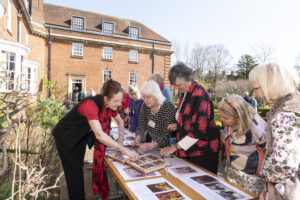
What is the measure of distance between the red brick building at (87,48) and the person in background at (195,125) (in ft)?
46.3

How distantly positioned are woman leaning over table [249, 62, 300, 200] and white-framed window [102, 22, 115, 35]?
19489 millimetres

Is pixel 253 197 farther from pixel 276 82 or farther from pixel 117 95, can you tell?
pixel 117 95

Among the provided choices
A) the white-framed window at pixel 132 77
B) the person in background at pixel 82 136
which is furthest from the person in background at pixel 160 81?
the white-framed window at pixel 132 77

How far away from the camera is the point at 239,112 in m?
2.08

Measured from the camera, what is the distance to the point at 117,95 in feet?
7.55

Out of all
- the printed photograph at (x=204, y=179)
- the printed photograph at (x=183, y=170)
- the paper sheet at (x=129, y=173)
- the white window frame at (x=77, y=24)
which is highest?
the white window frame at (x=77, y=24)

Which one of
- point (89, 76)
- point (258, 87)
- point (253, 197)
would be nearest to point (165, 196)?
point (253, 197)

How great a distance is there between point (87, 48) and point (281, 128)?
1870cm

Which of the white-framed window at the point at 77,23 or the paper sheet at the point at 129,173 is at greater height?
the white-framed window at the point at 77,23

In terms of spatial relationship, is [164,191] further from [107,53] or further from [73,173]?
[107,53]

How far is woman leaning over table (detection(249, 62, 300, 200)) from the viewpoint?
1.09 meters

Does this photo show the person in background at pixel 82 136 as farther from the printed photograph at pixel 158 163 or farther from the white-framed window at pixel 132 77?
Answer: the white-framed window at pixel 132 77

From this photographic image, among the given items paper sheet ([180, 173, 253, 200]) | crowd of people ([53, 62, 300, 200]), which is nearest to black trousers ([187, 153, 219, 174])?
crowd of people ([53, 62, 300, 200])

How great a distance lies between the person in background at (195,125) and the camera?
2137 millimetres
